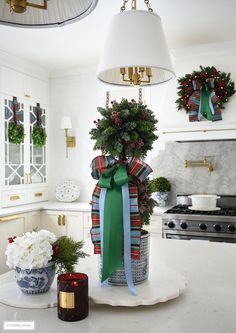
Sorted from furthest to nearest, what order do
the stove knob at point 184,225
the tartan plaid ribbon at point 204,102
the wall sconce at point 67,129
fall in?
1. the wall sconce at point 67,129
2. the tartan plaid ribbon at point 204,102
3. the stove knob at point 184,225

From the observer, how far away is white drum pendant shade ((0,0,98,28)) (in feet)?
3.17

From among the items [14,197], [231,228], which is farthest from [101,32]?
[231,228]

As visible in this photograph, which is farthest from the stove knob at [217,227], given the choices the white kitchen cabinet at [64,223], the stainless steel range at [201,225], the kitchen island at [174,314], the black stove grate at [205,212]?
the kitchen island at [174,314]

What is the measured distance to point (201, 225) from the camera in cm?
327

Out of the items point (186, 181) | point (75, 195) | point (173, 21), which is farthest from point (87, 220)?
point (173, 21)

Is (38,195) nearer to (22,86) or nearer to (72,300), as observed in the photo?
(22,86)

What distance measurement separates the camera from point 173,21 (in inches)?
123

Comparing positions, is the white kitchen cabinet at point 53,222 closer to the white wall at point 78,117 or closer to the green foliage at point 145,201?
the white wall at point 78,117

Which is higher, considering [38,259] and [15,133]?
[15,133]

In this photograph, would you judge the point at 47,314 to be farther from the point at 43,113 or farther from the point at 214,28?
the point at 43,113

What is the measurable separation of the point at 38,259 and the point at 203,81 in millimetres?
2918

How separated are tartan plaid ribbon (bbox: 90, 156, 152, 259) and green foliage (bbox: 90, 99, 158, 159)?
3cm

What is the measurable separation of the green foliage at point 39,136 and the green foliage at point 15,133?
268mm

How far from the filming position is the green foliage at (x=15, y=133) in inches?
157
